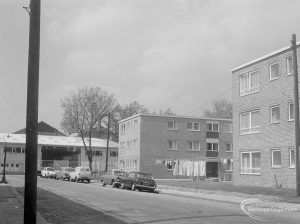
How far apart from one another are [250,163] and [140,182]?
8.39 m

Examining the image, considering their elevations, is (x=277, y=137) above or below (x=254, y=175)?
above

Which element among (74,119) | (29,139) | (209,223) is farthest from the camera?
(74,119)

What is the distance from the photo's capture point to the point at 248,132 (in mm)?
36688

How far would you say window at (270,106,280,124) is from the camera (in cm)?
3319

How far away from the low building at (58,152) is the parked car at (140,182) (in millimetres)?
48802

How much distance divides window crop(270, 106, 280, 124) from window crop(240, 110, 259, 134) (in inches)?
75.6

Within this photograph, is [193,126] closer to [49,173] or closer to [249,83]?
[49,173]

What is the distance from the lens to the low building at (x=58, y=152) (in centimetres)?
8469

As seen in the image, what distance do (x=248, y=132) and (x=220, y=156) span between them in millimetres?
28845

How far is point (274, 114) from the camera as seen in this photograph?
111 ft

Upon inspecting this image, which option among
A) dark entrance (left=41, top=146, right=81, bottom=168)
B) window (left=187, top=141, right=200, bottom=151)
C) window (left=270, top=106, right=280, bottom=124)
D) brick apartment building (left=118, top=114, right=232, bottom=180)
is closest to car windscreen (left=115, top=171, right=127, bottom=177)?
window (left=270, top=106, right=280, bottom=124)

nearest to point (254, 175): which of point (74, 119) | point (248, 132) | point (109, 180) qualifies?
point (248, 132)

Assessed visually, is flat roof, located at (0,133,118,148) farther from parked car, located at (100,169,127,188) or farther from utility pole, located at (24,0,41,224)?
utility pole, located at (24,0,41,224)

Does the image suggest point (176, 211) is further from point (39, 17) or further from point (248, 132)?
point (248, 132)
